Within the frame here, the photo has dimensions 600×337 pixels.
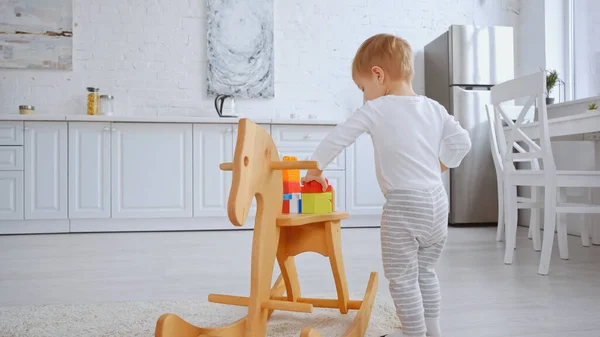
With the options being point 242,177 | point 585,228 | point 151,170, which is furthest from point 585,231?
point 151,170

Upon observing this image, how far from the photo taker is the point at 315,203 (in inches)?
54.7

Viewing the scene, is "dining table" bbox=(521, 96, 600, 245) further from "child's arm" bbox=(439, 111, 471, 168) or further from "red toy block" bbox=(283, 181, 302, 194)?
"red toy block" bbox=(283, 181, 302, 194)

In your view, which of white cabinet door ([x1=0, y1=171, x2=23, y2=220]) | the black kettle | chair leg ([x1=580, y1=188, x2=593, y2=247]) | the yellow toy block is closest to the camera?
the yellow toy block

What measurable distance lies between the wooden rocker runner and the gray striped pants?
151 mm

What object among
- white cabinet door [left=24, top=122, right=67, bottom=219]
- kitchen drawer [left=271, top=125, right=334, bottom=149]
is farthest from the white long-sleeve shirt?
white cabinet door [left=24, top=122, right=67, bottom=219]

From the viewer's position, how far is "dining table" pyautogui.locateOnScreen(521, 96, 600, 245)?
245 cm

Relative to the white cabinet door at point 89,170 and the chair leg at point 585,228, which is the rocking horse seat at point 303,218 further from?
the white cabinet door at point 89,170

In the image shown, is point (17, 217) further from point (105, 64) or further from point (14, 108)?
point (105, 64)

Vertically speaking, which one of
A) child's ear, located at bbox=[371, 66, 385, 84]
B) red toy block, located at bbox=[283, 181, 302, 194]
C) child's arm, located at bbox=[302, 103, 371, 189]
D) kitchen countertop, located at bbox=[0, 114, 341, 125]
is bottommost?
red toy block, located at bbox=[283, 181, 302, 194]

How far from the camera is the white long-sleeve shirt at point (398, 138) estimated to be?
1226 mm

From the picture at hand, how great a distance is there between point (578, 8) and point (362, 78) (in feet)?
12.0

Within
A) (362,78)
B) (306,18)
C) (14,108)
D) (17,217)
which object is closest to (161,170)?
Answer: (17,217)

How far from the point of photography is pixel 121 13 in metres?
4.16

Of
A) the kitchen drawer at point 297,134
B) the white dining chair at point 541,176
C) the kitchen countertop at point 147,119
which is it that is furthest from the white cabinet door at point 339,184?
the white dining chair at point 541,176
